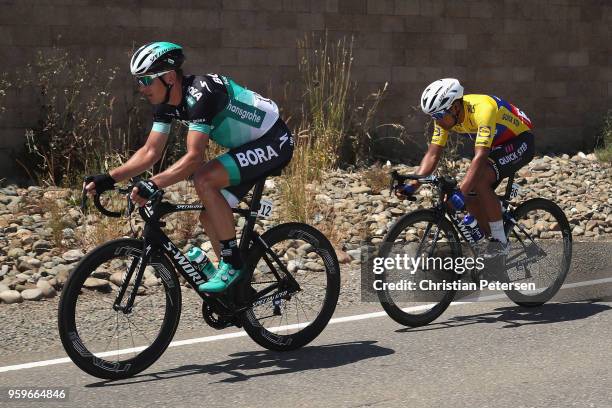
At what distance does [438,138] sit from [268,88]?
695 centimetres

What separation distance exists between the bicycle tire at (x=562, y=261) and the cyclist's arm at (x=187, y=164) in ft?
9.65

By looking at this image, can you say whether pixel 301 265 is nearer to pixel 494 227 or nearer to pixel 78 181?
pixel 494 227

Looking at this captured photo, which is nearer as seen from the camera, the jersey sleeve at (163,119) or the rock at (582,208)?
the jersey sleeve at (163,119)

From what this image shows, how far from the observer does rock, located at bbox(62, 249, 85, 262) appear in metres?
9.76

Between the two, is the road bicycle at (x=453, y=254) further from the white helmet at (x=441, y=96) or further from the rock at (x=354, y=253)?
the rock at (x=354, y=253)

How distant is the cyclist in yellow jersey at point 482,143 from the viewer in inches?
309

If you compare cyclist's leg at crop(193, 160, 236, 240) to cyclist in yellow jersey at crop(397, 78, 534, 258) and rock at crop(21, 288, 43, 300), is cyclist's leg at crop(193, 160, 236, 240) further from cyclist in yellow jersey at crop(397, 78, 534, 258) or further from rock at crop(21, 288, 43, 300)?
rock at crop(21, 288, 43, 300)

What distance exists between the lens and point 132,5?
13883 millimetres

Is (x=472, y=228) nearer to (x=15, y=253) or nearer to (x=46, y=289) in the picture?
(x=46, y=289)

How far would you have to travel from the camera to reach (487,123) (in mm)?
7922

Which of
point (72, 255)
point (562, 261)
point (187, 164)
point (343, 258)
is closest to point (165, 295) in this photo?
point (187, 164)

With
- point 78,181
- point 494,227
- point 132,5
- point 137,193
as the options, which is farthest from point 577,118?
point 137,193

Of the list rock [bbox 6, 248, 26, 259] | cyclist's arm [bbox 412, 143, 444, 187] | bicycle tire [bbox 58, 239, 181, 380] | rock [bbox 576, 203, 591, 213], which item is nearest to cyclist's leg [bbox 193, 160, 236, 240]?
bicycle tire [bbox 58, 239, 181, 380]

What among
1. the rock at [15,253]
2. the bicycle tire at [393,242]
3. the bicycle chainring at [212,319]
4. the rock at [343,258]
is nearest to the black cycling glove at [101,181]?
the bicycle chainring at [212,319]
